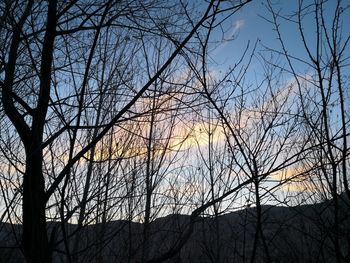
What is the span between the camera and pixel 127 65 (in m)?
3.45

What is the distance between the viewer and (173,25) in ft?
8.36

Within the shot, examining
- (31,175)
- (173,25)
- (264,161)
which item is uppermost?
(173,25)

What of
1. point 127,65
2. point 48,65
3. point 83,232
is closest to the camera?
point 48,65

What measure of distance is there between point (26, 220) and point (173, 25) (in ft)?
5.18

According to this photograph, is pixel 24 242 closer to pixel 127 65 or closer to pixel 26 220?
pixel 26 220

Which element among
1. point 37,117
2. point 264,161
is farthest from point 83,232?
point 37,117

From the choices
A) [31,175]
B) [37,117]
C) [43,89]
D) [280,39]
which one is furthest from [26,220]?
[280,39]

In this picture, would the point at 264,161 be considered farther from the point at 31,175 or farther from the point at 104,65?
the point at 31,175

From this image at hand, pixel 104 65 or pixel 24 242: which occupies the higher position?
pixel 104 65

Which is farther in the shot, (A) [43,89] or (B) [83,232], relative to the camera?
(B) [83,232]

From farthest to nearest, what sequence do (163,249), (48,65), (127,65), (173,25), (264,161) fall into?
(163,249) < (127,65) < (264,161) < (173,25) < (48,65)

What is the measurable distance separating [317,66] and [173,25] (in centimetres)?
101

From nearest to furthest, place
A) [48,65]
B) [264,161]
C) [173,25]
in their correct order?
[48,65] < [173,25] < [264,161]

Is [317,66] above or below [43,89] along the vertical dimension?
above
